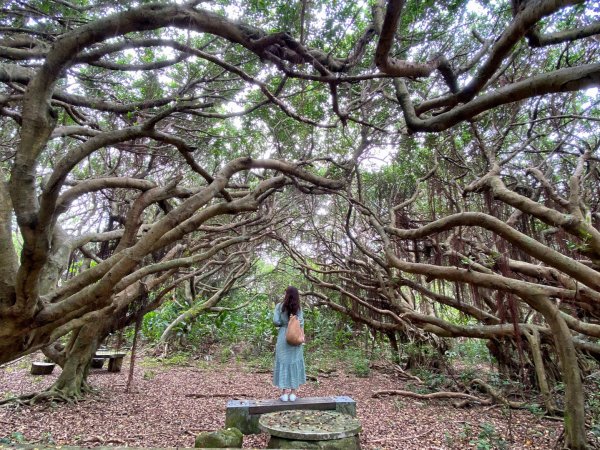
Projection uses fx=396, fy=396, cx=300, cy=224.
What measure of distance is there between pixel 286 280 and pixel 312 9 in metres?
10.9

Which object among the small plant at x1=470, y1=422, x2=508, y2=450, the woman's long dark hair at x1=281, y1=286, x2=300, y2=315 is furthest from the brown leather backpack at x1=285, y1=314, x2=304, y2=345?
the small plant at x1=470, y1=422, x2=508, y2=450

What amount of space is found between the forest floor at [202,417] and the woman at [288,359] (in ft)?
2.17

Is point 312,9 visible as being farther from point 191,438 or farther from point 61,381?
point 61,381

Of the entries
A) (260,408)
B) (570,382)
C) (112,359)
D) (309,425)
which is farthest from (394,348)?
(112,359)

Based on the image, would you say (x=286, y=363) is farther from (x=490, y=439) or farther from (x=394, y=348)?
(x=394, y=348)

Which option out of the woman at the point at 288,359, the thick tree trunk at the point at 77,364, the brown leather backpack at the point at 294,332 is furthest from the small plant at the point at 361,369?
the thick tree trunk at the point at 77,364

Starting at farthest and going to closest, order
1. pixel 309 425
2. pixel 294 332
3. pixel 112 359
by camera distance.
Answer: pixel 112 359
pixel 294 332
pixel 309 425

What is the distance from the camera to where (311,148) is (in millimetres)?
6242

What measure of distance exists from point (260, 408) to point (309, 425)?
0.93m

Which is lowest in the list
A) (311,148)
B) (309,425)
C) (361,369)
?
(309,425)

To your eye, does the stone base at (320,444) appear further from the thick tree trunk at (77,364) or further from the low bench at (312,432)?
the thick tree trunk at (77,364)

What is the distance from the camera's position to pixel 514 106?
5.88 m

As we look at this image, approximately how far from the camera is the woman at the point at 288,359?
5.15 m

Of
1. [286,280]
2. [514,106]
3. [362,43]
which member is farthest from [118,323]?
[286,280]
